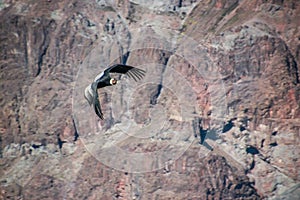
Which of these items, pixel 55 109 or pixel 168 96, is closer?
pixel 168 96

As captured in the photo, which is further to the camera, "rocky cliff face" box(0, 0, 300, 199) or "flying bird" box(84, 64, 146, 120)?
"rocky cliff face" box(0, 0, 300, 199)

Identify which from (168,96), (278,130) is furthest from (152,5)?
(278,130)

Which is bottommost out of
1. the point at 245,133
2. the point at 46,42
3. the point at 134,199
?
the point at 134,199

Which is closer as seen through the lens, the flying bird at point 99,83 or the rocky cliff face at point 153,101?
the flying bird at point 99,83

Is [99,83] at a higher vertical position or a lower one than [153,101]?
lower

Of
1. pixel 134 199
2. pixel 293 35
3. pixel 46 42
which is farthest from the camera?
pixel 46 42

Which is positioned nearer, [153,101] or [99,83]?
[99,83]

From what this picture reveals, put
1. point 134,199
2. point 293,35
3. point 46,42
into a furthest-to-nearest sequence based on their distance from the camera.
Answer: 1. point 46,42
2. point 293,35
3. point 134,199

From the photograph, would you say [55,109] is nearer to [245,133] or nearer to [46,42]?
[46,42]
